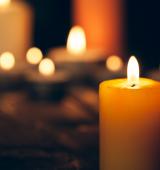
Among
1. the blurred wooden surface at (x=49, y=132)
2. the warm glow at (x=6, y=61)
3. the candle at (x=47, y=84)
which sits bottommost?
the blurred wooden surface at (x=49, y=132)

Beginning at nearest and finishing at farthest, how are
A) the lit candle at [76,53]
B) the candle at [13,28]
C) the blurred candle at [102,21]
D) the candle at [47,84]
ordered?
the candle at [47,84], the lit candle at [76,53], the candle at [13,28], the blurred candle at [102,21]

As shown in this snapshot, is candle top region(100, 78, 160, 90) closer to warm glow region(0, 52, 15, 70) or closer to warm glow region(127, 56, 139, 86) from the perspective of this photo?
warm glow region(127, 56, 139, 86)

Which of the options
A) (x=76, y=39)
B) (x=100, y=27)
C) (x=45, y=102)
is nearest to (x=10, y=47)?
(x=76, y=39)

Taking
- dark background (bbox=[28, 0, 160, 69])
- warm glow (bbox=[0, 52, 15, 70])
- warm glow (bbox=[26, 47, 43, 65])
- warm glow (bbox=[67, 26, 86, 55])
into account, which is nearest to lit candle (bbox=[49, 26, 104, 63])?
warm glow (bbox=[67, 26, 86, 55])

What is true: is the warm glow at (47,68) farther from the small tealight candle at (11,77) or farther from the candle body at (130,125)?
the candle body at (130,125)

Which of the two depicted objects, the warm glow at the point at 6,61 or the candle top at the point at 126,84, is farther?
the warm glow at the point at 6,61

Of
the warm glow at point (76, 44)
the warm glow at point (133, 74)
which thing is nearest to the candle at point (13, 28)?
the warm glow at point (76, 44)

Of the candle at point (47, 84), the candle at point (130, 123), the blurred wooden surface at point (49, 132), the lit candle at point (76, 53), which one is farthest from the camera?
the lit candle at point (76, 53)

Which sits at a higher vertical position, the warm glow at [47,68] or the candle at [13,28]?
the candle at [13,28]
